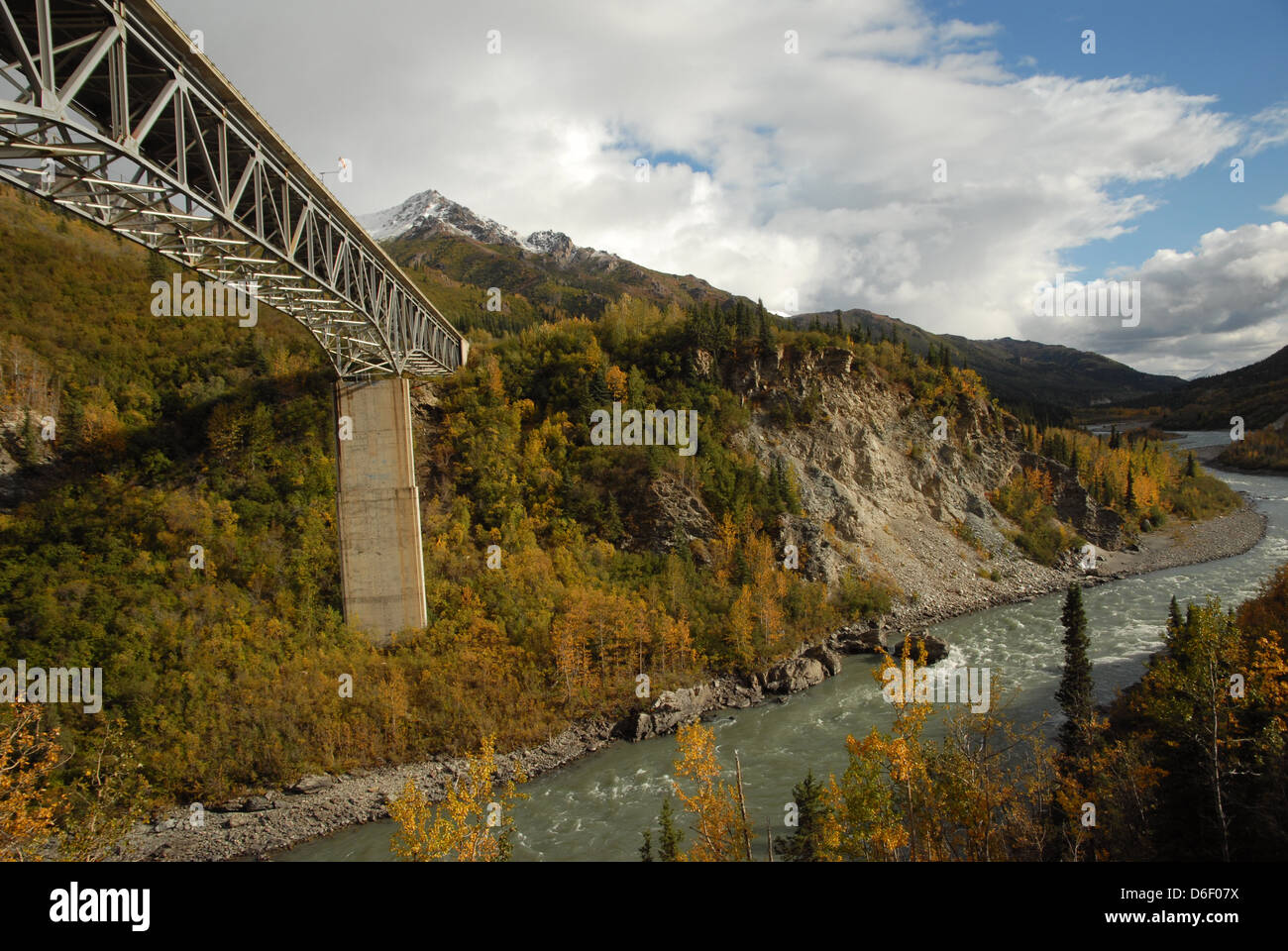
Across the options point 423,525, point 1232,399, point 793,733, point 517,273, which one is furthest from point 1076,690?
point 1232,399

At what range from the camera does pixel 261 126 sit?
12250 millimetres

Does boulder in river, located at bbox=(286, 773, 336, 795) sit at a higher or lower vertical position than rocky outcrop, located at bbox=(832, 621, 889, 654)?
lower

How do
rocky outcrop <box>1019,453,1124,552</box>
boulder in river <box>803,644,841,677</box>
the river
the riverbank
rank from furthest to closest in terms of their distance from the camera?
rocky outcrop <box>1019,453,1124,552</box>
boulder in river <box>803,644,841,677</box>
the river
the riverbank

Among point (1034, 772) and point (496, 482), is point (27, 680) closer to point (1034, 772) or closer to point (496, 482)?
point (496, 482)

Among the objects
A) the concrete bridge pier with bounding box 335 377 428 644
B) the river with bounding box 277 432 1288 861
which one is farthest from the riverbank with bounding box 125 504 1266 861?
the concrete bridge pier with bounding box 335 377 428 644

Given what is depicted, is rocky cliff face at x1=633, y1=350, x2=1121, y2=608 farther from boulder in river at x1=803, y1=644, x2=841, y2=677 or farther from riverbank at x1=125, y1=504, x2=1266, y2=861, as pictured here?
boulder in river at x1=803, y1=644, x2=841, y2=677

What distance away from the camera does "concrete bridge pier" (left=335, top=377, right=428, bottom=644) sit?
77.2ft

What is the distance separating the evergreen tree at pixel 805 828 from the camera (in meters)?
13.7

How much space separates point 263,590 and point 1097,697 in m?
32.4

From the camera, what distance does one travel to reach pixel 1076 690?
18562mm

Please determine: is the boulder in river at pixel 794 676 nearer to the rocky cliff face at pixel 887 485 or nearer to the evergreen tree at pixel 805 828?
the rocky cliff face at pixel 887 485

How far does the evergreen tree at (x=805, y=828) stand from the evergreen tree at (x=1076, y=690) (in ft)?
26.0

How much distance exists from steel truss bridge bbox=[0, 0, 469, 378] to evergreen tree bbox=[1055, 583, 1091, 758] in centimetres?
2403
